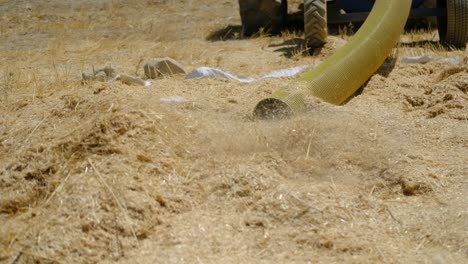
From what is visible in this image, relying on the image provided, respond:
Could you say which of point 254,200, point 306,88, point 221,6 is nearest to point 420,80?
point 306,88

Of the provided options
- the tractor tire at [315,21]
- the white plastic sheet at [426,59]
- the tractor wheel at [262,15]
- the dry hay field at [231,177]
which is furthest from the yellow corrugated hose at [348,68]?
the tractor wheel at [262,15]

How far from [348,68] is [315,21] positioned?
4.72 ft

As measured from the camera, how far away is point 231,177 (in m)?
2.97

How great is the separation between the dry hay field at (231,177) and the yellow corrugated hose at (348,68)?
125mm

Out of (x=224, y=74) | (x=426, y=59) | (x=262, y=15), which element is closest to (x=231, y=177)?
(x=224, y=74)

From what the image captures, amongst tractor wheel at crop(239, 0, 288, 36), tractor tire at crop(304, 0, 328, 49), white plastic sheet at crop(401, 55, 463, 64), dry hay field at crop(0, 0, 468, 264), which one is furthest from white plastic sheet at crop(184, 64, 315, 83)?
tractor wheel at crop(239, 0, 288, 36)

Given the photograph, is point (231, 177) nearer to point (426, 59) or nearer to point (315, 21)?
point (426, 59)

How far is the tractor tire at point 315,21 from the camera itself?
5.59m

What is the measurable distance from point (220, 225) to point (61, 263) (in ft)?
2.09

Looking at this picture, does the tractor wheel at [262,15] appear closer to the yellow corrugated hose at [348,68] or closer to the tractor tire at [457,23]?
the tractor tire at [457,23]

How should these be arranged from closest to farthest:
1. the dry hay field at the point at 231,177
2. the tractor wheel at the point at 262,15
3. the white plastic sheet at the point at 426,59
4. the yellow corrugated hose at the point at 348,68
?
the dry hay field at the point at 231,177
the yellow corrugated hose at the point at 348,68
the white plastic sheet at the point at 426,59
the tractor wheel at the point at 262,15

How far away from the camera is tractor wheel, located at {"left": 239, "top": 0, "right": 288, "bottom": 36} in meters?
7.45

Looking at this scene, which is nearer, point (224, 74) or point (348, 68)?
point (348, 68)

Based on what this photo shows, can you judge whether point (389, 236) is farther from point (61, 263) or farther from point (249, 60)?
point (249, 60)
